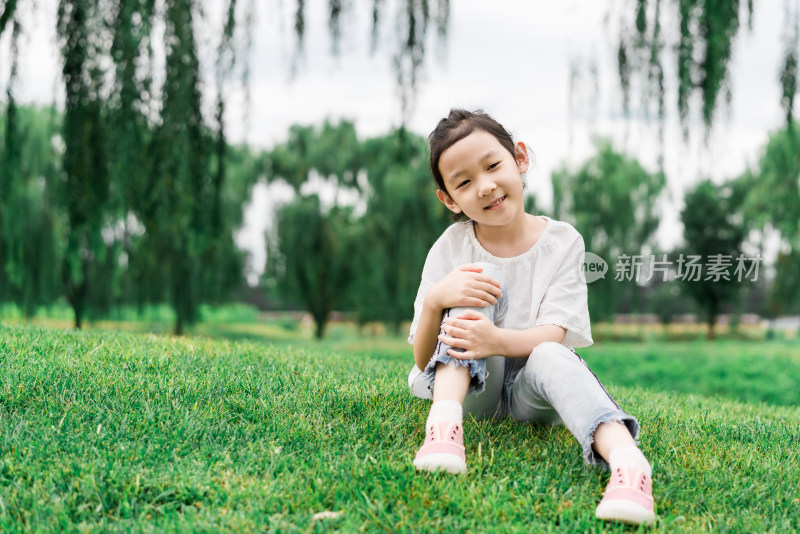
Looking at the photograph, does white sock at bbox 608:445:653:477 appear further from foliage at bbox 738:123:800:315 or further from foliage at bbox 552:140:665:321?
foliage at bbox 738:123:800:315

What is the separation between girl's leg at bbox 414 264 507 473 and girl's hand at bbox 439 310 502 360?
3 cm

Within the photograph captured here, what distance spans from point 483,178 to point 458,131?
0.16 metres

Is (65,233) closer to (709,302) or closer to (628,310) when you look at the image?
(628,310)

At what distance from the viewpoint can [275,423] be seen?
189cm

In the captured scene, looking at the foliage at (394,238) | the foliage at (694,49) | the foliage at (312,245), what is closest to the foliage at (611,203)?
the foliage at (394,238)

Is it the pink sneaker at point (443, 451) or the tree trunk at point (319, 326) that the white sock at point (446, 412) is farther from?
the tree trunk at point (319, 326)

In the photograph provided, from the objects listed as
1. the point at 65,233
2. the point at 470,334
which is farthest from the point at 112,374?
the point at 470,334

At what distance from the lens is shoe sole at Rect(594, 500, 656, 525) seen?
1400mm

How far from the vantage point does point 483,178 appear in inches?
72.6

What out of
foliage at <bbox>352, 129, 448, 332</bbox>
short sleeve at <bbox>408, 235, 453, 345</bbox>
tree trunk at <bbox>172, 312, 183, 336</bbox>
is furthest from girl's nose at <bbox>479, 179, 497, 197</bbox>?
tree trunk at <bbox>172, 312, 183, 336</bbox>

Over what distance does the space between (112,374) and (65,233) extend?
3.57 ft

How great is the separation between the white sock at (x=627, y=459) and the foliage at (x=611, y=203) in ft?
42.5

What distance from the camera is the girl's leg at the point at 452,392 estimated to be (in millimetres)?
1576

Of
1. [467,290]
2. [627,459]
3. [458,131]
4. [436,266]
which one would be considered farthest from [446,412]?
[458,131]
